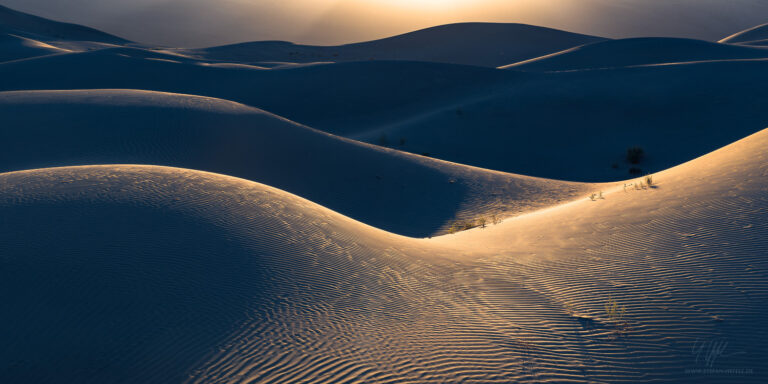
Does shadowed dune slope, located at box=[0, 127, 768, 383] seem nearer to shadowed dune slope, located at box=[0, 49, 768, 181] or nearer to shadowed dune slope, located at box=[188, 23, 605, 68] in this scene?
shadowed dune slope, located at box=[0, 49, 768, 181]

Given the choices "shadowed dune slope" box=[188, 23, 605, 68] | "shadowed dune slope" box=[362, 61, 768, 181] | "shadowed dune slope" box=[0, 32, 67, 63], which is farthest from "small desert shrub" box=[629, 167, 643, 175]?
"shadowed dune slope" box=[188, 23, 605, 68]

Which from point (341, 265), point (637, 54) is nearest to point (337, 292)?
point (341, 265)

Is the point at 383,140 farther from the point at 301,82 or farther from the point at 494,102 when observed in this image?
the point at 301,82

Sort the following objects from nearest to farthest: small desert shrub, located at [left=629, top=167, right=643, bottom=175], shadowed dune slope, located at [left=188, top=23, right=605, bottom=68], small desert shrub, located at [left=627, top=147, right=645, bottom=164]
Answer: small desert shrub, located at [left=629, top=167, right=643, bottom=175]
small desert shrub, located at [left=627, top=147, right=645, bottom=164]
shadowed dune slope, located at [left=188, top=23, right=605, bottom=68]

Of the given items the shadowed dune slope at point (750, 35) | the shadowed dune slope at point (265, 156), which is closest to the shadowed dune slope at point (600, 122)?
the shadowed dune slope at point (265, 156)

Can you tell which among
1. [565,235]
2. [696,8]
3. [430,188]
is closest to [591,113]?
[430,188]

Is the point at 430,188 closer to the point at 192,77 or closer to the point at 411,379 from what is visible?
the point at 411,379

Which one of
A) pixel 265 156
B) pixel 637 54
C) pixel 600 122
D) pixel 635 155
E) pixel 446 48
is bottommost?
pixel 265 156

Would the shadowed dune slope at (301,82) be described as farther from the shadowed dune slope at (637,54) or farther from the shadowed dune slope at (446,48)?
the shadowed dune slope at (446,48)
